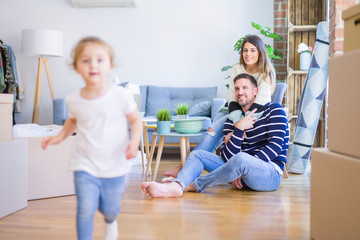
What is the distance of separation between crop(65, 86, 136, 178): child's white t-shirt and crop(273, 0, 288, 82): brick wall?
4406 mm

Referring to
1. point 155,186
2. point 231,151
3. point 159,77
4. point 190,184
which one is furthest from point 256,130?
point 159,77

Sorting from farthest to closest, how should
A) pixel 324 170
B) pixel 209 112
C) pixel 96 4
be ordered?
pixel 96 4
pixel 209 112
pixel 324 170

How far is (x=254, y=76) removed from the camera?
2.84m

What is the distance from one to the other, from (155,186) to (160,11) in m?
3.65

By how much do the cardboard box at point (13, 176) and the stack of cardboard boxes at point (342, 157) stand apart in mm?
1402

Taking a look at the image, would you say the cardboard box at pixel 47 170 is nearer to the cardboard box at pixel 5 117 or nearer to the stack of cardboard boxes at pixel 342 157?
the cardboard box at pixel 5 117

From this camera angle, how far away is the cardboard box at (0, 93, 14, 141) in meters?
2.06

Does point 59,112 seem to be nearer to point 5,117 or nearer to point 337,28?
point 5,117

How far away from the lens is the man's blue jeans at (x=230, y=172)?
96.3 inches

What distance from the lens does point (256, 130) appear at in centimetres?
267

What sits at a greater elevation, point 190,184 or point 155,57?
point 155,57

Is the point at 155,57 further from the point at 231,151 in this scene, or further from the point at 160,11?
the point at 231,151

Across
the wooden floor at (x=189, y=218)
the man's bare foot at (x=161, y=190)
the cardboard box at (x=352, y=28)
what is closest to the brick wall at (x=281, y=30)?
the wooden floor at (x=189, y=218)

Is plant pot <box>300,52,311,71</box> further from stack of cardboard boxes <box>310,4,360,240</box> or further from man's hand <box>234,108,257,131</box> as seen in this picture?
stack of cardboard boxes <box>310,4,360,240</box>
